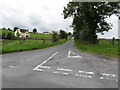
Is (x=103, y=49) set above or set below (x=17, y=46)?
below

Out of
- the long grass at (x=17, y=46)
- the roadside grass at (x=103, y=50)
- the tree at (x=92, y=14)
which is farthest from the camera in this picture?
Answer: the tree at (x=92, y=14)

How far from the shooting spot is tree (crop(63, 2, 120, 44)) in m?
16.5

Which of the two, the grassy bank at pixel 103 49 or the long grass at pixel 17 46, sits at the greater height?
the long grass at pixel 17 46

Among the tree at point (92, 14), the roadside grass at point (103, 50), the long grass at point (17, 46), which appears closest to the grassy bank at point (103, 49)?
the roadside grass at point (103, 50)

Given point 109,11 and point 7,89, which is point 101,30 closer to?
point 109,11

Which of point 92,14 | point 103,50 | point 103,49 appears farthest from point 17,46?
point 92,14

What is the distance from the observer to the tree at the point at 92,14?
16.5 meters

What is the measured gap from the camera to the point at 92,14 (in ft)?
55.1

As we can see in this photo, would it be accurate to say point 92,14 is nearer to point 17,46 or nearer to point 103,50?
point 103,50

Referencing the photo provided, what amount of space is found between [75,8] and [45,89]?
18.7m

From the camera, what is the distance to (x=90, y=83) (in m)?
2.95

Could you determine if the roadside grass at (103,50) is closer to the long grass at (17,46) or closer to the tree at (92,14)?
the tree at (92,14)

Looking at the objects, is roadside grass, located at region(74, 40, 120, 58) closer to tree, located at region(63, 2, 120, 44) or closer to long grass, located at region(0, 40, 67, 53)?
tree, located at region(63, 2, 120, 44)

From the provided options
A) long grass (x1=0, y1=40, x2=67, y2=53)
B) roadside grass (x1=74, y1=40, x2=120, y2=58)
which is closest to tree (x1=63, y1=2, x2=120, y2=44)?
roadside grass (x1=74, y1=40, x2=120, y2=58)
